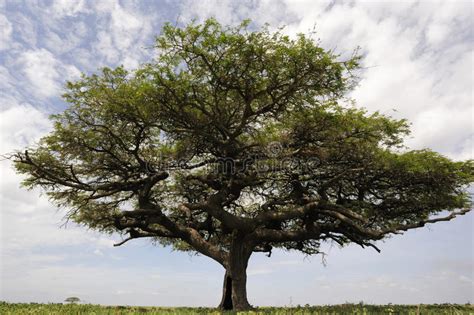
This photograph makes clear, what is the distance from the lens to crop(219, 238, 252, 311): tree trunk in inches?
821

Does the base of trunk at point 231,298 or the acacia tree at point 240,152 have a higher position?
the acacia tree at point 240,152

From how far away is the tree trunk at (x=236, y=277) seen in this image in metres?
20.8

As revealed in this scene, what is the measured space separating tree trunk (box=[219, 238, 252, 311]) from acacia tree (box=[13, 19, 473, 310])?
66 millimetres

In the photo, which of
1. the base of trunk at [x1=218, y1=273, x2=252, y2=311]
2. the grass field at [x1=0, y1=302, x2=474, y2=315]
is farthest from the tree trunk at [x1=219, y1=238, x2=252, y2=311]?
the grass field at [x1=0, y1=302, x2=474, y2=315]

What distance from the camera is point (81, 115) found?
1905 centimetres

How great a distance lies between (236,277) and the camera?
21219mm

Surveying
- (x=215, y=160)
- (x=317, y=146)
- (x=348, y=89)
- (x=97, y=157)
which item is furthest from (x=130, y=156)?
(x=348, y=89)

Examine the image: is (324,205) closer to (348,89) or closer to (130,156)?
(348,89)

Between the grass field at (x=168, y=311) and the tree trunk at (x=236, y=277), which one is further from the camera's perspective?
the tree trunk at (x=236, y=277)

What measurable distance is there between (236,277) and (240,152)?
22.6ft

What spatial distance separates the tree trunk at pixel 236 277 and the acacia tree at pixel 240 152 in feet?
0.21

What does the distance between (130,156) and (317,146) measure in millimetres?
10232

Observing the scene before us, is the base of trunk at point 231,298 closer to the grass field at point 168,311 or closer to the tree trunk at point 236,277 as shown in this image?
the tree trunk at point 236,277

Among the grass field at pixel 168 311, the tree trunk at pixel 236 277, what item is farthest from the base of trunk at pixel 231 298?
the grass field at pixel 168 311
